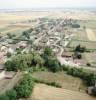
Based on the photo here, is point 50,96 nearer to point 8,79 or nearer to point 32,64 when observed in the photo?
point 8,79

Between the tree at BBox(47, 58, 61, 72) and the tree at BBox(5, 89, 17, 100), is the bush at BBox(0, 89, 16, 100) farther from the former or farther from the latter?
the tree at BBox(47, 58, 61, 72)

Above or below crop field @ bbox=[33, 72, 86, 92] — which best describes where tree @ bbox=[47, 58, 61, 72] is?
above

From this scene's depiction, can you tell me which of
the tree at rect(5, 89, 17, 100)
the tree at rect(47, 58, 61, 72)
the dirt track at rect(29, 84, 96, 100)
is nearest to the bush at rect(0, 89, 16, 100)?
the tree at rect(5, 89, 17, 100)

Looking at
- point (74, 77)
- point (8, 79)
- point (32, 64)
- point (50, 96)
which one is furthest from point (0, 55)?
point (50, 96)

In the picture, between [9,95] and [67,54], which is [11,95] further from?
[67,54]

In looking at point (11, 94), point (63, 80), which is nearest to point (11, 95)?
point (11, 94)

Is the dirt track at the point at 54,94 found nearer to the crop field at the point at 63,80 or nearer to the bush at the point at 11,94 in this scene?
the crop field at the point at 63,80

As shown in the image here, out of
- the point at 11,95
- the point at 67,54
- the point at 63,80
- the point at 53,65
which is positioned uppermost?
the point at 11,95
